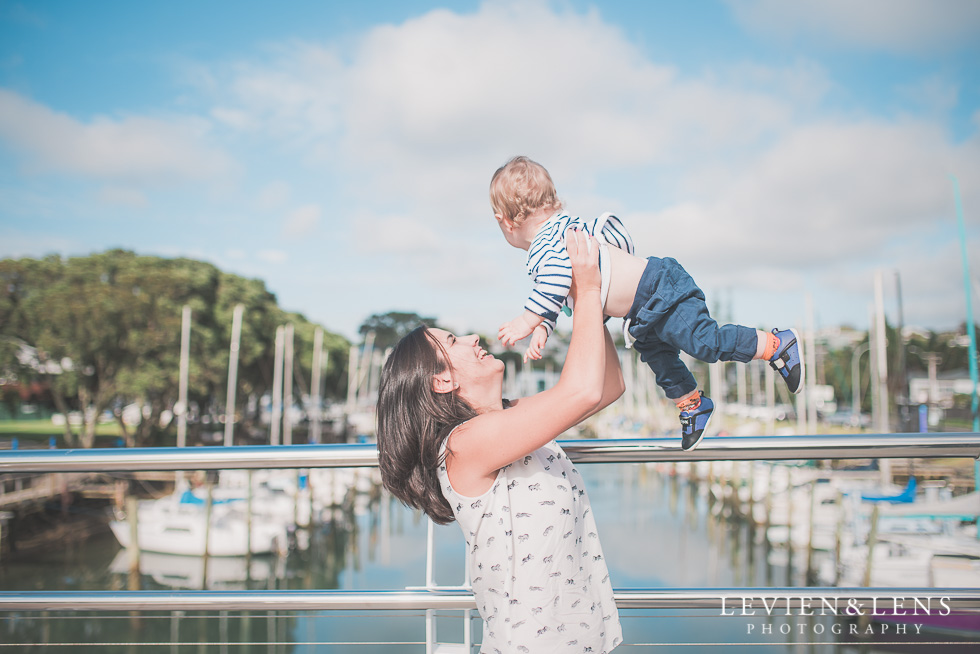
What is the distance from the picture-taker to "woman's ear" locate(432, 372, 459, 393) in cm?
157

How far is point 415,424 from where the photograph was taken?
5.02ft

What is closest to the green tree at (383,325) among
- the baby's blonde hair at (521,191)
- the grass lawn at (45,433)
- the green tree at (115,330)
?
the green tree at (115,330)

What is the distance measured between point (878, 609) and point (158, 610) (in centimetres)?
213

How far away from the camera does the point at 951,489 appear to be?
17.6 metres

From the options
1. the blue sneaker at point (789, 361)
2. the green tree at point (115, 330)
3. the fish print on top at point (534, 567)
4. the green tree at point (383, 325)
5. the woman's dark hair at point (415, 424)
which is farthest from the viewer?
the green tree at point (383, 325)

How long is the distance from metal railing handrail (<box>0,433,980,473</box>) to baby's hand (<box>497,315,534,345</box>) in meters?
0.33

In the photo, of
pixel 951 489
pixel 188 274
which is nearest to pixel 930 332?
pixel 951 489

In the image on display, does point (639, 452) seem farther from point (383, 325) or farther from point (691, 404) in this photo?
point (383, 325)

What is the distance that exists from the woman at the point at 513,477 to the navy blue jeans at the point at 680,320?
37cm

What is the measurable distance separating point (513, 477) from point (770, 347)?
105cm

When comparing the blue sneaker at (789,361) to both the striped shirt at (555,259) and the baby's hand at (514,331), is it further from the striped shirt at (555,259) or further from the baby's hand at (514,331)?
the baby's hand at (514,331)

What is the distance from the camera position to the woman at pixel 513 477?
1395 mm

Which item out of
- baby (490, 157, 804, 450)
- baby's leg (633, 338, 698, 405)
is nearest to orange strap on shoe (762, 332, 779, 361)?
baby (490, 157, 804, 450)

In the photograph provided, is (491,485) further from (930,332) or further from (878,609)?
(930,332)
